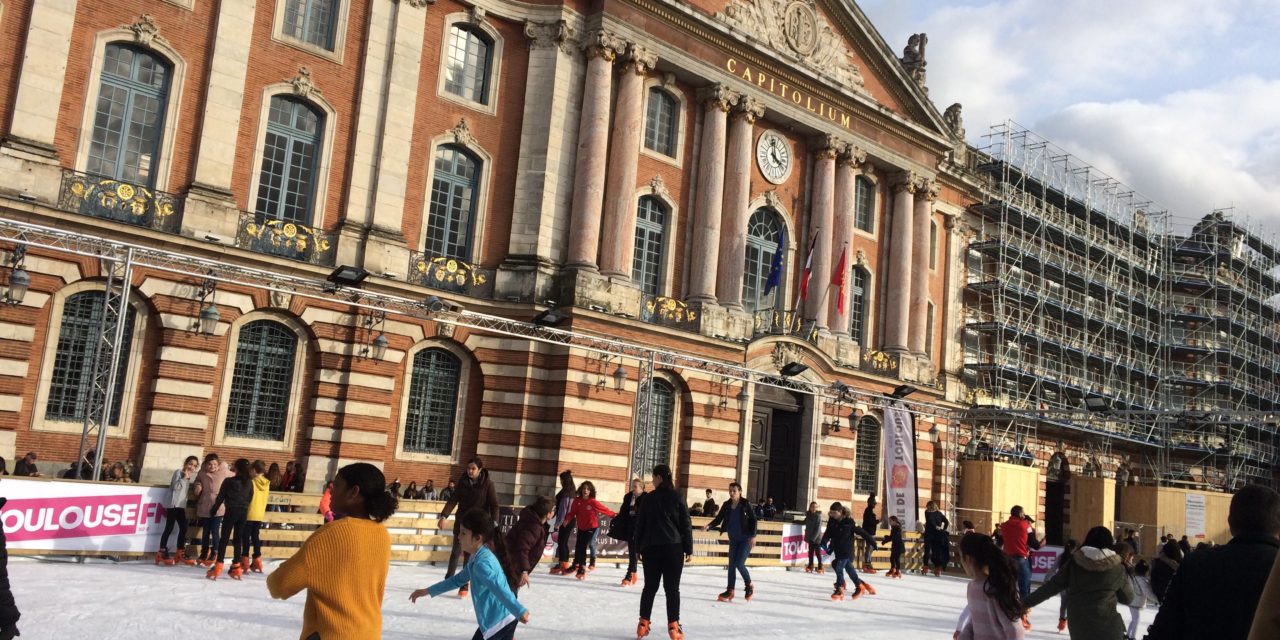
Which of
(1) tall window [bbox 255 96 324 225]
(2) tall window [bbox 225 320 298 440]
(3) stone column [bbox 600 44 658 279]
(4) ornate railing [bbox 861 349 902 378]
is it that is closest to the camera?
(2) tall window [bbox 225 320 298 440]

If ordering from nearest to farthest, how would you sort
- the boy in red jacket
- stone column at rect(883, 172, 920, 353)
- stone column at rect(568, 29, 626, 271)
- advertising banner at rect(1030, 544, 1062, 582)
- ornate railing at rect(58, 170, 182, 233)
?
the boy in red jacket < ornate railing at rect(58, 170, 182, 233) < stone column at rect(568, 29, 626, 271) < advertising banner at rect(1030, 544, 1062, 582) < stone column at rect(883, 172, 920, 353)

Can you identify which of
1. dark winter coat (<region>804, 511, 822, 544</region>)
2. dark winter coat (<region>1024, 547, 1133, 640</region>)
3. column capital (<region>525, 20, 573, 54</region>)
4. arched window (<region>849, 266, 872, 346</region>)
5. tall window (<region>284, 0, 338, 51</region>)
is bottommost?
dark winter coat (<region>804, 511, 822, 544</region>)

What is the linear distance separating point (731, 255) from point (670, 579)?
18435 mm

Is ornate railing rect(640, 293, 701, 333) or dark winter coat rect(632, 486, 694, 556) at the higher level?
ornate railing rect(640, 293, 701, 333)

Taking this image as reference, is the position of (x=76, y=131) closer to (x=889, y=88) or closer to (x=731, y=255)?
(x=731, y=255)

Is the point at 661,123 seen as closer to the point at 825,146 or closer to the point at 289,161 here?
the point at 825,146

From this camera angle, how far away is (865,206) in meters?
34.1

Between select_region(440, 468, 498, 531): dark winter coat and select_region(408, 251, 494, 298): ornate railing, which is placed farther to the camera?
select_region(408, 251, 494, 298): ornate railing

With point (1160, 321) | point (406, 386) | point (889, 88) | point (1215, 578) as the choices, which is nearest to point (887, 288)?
point (889, 88)

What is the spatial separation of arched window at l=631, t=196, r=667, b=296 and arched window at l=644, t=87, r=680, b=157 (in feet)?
5.14

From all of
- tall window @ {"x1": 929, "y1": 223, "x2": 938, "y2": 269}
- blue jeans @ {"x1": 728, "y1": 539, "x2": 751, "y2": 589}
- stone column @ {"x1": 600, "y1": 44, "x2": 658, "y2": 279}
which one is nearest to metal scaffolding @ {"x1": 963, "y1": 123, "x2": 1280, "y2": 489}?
tall window @ {"x1": 929, "y1": 223, "x2": 938, "y2": 269}

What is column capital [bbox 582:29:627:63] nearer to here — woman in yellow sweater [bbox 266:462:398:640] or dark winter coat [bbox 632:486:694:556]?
dark winter coat [bbox 632:486:694:556]

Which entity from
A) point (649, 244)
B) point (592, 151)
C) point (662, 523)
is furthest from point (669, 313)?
point (662, 523)

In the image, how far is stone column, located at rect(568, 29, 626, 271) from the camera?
1001 inches
